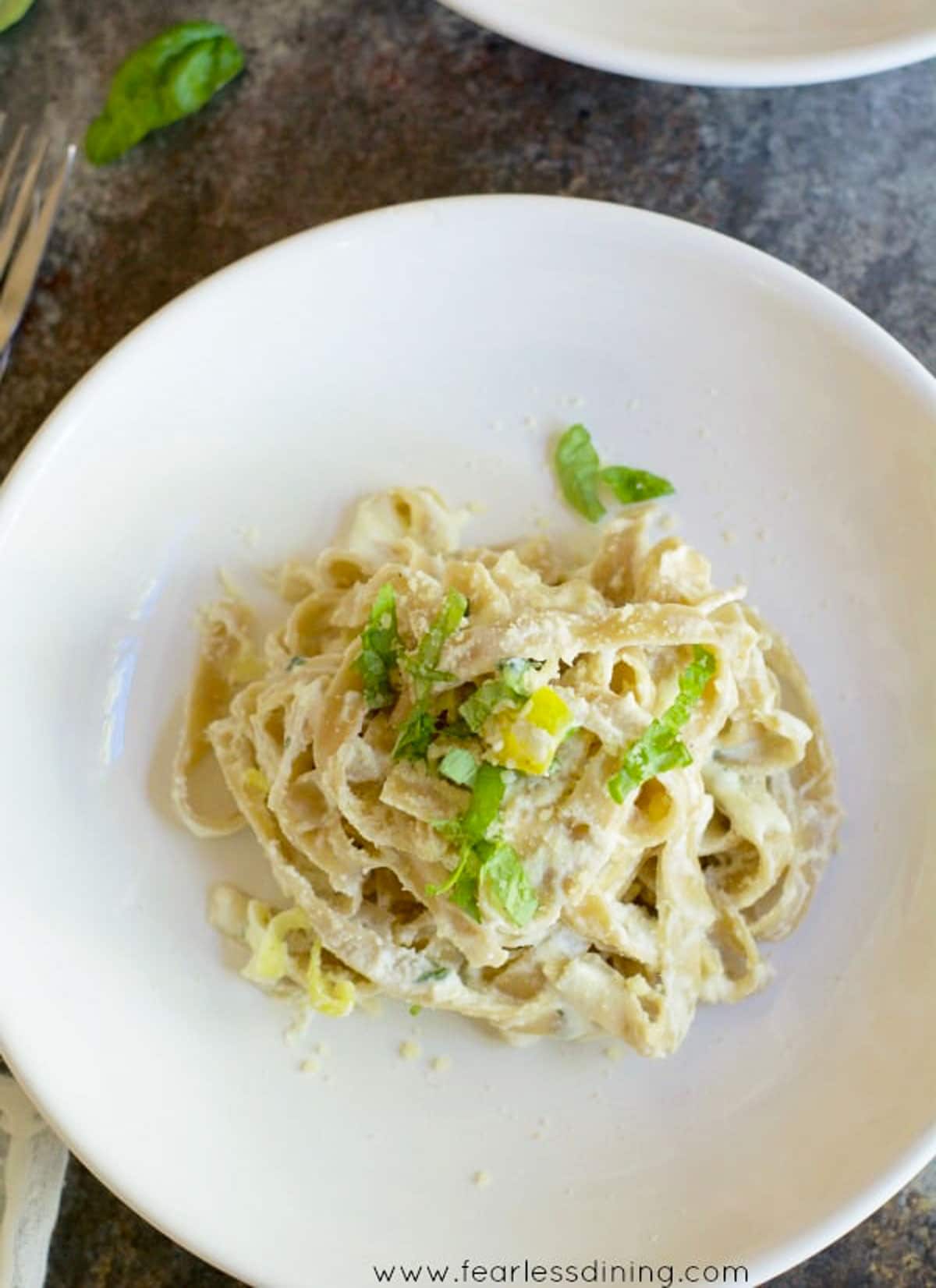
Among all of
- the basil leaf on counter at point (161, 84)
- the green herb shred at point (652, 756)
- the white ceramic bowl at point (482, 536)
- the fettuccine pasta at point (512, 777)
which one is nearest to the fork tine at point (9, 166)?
the basil leaf on counter at point (161, 84)

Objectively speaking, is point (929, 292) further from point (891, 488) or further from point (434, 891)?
point (434, 891)

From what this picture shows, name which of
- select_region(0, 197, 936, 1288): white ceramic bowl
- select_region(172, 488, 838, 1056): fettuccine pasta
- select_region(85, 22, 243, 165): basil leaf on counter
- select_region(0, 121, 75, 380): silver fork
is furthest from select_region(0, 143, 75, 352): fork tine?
select_region(172, 488, 838, 1056): fettuccine pasta

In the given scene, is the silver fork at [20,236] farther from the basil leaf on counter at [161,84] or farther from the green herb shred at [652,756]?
the green herb shred at [652,756]

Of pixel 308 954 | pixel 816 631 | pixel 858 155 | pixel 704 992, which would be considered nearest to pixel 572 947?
pixel 704 992

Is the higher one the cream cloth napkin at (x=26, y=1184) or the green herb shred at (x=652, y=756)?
the green herb shred at (x=652, y=756)

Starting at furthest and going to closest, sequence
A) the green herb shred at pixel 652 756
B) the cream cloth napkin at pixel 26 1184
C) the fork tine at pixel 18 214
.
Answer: the fork tine at pixel 18 214
the cream cloth napkin at pixel 26 1184
the green herb shred at pixel 652 756

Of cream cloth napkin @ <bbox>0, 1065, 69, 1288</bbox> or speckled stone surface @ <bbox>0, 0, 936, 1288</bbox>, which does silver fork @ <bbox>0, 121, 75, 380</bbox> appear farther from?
cream cloth napkin @ <bbox>0, 1065, 69, 1288</bbox>

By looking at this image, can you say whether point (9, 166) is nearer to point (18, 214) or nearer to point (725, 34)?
point (18, 214)
